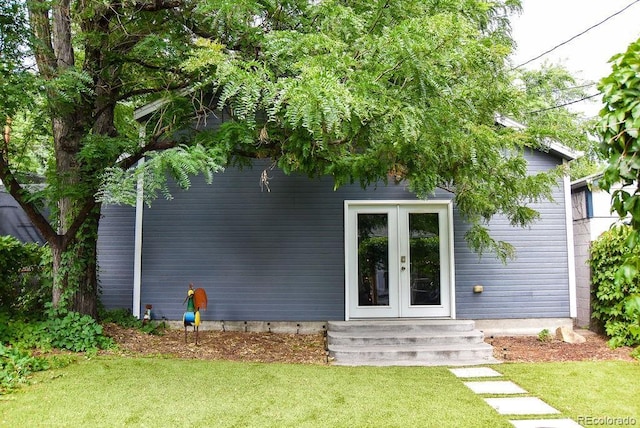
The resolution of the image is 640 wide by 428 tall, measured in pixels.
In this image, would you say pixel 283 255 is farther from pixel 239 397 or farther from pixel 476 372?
pixel 476 372

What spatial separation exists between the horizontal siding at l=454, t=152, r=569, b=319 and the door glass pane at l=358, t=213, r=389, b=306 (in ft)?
3.90

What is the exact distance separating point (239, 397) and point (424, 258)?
418 centimetres

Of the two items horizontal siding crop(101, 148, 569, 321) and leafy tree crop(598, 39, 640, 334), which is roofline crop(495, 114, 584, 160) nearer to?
horizontal siding crop(101, 148, 569, 321)

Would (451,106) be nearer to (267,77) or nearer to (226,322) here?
(267,77)

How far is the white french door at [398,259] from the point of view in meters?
7.31

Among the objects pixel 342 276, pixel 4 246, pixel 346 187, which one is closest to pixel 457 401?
pixel 342 276

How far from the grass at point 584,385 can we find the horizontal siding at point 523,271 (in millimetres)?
1625

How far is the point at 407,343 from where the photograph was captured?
6348 millimetres

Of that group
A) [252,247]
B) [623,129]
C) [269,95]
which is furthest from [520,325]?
[623,129]

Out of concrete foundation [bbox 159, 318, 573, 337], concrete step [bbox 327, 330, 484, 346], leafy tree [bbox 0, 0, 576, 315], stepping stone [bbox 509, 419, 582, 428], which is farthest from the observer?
concrete foundation [bbox 159, 318, 573, 337]

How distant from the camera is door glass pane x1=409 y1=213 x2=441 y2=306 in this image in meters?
7.36

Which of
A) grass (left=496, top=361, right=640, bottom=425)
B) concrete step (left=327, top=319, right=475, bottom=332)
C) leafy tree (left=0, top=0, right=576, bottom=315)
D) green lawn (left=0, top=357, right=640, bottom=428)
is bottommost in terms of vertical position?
grass (left=496, top=361, right=640, bottom=425)

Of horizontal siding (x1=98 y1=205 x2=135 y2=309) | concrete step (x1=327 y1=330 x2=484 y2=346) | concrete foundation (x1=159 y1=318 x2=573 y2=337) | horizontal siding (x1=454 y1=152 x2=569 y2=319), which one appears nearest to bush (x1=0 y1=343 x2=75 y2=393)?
horizontal siding (x1=98 y1=205 x2=135 y2=309)

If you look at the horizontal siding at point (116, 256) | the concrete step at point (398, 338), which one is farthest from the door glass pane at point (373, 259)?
the horizontal siding at point (116, 256)
